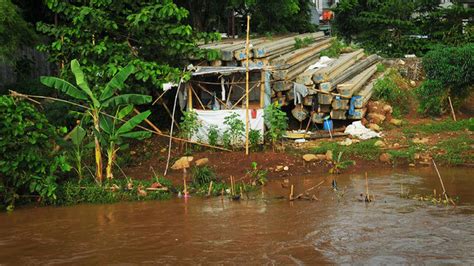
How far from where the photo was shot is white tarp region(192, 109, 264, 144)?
555 inches

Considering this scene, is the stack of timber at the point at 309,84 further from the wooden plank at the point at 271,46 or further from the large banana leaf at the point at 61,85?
the large banana leaf at the point at 61,85

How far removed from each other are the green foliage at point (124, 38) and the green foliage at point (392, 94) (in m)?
5.04

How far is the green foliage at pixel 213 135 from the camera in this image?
46.1 feet

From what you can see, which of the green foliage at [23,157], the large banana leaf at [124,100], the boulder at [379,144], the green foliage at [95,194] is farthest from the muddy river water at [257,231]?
the boulder at [379,144]

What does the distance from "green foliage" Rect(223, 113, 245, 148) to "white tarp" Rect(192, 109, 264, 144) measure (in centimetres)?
12

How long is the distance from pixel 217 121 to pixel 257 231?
5.12 m

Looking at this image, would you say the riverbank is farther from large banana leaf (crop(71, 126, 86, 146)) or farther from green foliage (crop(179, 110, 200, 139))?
large banana leaf (crop(71, 126, 86, 146))

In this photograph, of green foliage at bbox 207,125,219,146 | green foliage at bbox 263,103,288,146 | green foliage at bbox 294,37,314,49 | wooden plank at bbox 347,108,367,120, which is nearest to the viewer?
green foliage at bbox 263,103,288,146

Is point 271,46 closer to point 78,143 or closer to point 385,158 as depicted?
point 385,158

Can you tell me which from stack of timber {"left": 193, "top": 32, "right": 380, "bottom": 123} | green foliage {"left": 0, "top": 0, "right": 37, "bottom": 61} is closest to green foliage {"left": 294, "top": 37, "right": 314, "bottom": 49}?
stack of timber {"left": 193, "top": 32, "right": 380, "bottom": 123}

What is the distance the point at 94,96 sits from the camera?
11812 mm

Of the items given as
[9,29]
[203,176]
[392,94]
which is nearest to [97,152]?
[203,176]

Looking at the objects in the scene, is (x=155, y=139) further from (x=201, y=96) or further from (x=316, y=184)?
(x=316, y=184)

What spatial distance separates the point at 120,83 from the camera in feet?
38.5
